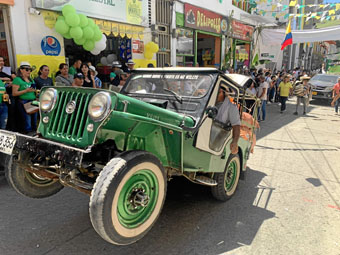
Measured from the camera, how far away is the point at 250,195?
4.20m

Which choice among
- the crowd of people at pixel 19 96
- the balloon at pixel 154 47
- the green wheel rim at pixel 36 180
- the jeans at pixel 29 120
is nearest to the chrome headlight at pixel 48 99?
the green wheel rim at pixel 36 180

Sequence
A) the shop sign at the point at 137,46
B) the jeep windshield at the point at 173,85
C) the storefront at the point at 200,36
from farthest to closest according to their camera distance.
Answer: the storefront at the point at 200,36
the shop sign at the point at 137,46
the jeep windshield at the point at 173,85

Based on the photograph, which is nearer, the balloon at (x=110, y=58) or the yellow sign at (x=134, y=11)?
the yellow sign at (x=134, y=11)

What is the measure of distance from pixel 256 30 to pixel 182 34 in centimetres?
941

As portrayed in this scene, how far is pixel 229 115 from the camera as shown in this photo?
355 centimetres

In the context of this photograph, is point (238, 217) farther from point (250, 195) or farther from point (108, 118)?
point (108, 118)

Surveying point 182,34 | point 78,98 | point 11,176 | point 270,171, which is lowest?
point 270,171

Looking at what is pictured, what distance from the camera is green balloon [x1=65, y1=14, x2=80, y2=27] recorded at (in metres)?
6.94

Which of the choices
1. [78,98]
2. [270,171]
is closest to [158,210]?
[78,98]

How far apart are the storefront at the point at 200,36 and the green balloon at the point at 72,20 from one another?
6188 millimetres

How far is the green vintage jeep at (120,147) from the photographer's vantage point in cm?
219

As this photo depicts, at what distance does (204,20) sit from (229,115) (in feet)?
39.0

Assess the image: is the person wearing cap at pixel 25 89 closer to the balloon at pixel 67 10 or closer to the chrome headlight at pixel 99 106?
the balloon at pixel 67 10

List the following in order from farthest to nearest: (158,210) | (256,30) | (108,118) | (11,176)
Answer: (256,30), (11,176), (158,210), (108,118)
